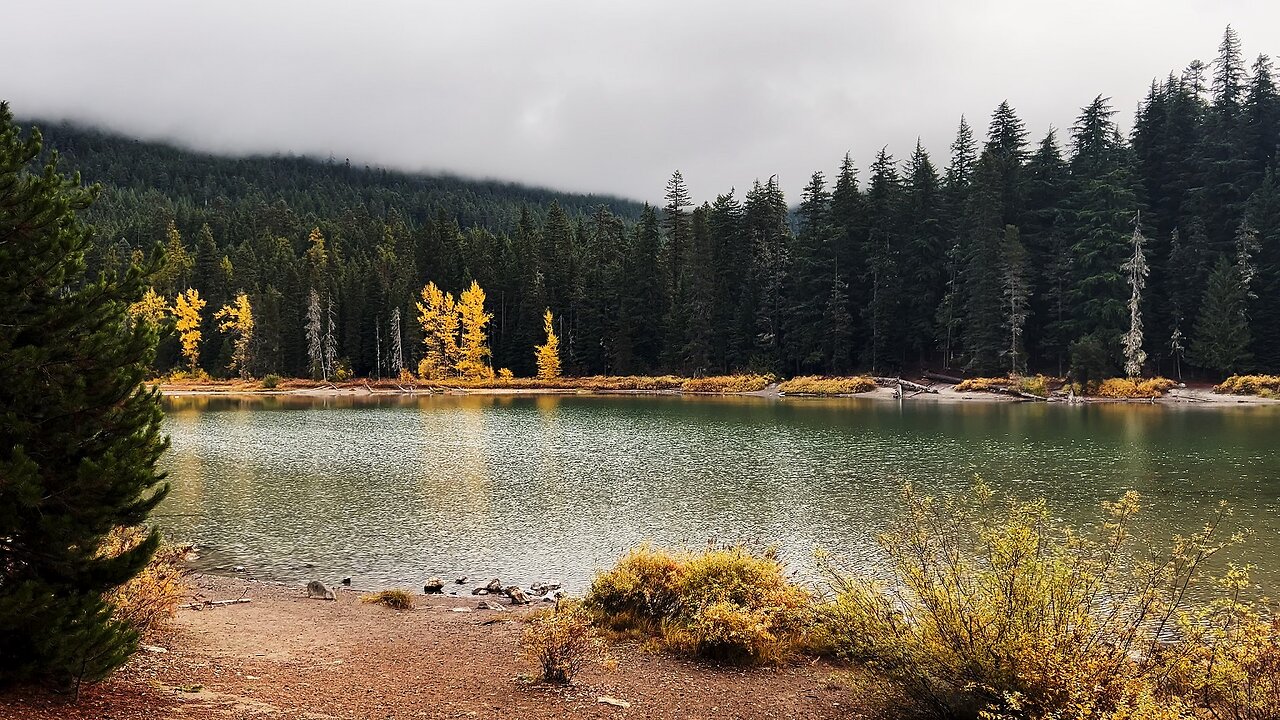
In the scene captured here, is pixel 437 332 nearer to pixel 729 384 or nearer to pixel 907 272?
pixel 729 384

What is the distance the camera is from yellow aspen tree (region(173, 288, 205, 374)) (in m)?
92.2

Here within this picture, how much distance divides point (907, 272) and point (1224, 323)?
26072 millimetres

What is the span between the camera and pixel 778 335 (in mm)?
81125

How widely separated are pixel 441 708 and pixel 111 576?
334 cm

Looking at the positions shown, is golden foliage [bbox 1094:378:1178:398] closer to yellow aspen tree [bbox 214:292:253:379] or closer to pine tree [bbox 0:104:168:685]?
pine tree [bbox 0:104:168:685]

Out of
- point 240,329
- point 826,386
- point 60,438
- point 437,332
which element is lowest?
point 826,386

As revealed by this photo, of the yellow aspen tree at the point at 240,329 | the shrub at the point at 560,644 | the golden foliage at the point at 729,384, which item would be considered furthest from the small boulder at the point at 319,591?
the yellow aspen tree at the point at 240,329

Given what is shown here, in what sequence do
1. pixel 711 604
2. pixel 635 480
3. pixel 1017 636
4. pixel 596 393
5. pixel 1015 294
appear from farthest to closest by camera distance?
pixel 596 393 < pixel 1015 294 < pixel 635 480 < pixel 711 604 < pixel 1017 636

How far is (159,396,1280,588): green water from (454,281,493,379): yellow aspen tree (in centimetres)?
3841

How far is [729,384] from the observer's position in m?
75.5

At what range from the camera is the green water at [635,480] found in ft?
59.2

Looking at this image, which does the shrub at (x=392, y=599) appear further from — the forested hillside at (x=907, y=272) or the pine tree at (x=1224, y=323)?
the pine tree at (x=1224, y=323)

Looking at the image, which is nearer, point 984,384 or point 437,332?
point 984,384

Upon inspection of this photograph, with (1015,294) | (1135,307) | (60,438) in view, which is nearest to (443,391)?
(1015,294)
